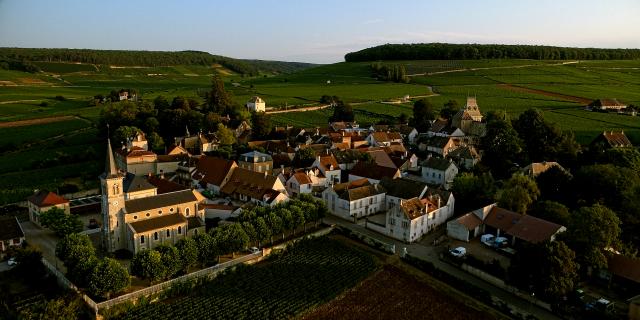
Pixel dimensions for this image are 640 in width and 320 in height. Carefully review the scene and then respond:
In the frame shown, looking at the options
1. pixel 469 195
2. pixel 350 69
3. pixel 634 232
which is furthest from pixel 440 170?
pixel 350 69

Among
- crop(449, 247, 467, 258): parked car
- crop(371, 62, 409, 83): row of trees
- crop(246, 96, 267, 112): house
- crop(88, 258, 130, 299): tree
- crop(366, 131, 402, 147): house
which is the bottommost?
crop(449, 247, 467, 258): parked car

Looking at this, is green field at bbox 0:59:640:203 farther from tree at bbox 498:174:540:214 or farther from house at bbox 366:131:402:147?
tree at bbox 498:174:540:214

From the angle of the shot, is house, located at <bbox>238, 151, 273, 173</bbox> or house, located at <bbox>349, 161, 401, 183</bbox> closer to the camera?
house, located at <bbox>349, 161, 401, 183</bbox>

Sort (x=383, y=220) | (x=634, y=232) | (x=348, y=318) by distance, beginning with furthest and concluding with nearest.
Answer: (x=383, y=220), (x=634, y=232), (x=348, y=318)

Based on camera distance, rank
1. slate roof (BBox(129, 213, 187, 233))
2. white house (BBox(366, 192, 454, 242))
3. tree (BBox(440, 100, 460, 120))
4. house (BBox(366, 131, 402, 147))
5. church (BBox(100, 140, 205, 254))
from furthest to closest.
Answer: tree (BBox(440, 100, 460, 120)) → house (BBox(366, 131, 402, 147)) → white house (BBox(366, 192, 454, 242)) → slate roof (BBox(129, 213, 187, 233)) → church (BBox(100, 140, 205, 254))

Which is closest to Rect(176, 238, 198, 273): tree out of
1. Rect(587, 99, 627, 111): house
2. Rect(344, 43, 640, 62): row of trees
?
Rect(587, 99, 627, 111): house

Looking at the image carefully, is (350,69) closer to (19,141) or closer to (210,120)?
(210,120)

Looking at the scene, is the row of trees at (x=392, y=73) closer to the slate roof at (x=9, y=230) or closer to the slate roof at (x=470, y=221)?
the slate roof at (x=470, y=221)

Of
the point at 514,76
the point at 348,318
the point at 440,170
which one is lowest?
the point at 348,318
